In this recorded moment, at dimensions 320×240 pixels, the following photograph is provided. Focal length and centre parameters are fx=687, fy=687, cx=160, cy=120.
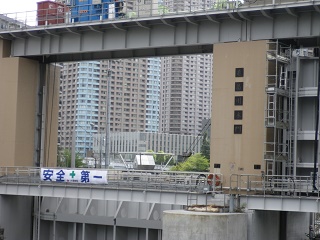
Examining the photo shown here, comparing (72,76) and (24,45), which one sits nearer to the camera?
(24,45)

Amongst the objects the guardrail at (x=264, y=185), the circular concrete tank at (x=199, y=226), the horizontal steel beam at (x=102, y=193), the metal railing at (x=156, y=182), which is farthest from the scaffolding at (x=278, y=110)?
the circular concrete tank at (x=199, y=226)

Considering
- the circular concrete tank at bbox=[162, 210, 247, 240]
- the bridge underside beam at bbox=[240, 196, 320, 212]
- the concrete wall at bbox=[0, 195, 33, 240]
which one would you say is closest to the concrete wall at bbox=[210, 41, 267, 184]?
the bridge underside beam at bbox=[240, 196, 320, 212]

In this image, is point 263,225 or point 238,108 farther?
point 238,108

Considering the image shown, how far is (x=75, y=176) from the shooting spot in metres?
43.8

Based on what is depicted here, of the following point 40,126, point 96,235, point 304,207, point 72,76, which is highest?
point 72,76

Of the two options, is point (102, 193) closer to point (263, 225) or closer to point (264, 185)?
point (263, 225)

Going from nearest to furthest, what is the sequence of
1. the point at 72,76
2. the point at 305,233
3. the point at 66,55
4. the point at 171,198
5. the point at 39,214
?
1. the point at 171,198
2. the point at 305,233
3. the point at 39,214
4. the point at 66,55
5. the point at 72,76

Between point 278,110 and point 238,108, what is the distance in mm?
2459

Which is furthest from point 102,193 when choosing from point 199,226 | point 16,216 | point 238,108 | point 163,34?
point 163,34

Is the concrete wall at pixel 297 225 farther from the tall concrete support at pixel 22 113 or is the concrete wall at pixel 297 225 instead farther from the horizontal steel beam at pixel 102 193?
the tall concrete support at pixel 22 113

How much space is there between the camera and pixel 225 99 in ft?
137

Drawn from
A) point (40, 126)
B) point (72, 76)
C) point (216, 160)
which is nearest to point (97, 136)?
point (72, 76)

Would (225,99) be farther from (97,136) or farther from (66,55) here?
(97,136)

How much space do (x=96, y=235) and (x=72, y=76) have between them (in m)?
140
